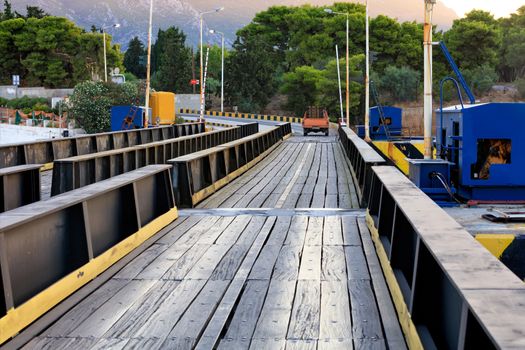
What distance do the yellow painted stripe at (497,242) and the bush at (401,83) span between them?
301ft

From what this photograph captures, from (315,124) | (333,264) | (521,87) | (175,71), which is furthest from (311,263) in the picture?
(175,71)

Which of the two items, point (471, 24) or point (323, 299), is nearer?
point (323, 299)

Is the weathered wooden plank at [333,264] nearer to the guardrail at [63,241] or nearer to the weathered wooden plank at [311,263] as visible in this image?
the weathered wooden plank at [311,263]

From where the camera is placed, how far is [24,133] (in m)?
62.5

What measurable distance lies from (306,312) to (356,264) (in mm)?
2128

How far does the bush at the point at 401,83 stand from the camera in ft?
334

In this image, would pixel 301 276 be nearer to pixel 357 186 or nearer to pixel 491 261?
pixel 491 261

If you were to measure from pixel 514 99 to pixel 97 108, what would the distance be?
57.8 meters

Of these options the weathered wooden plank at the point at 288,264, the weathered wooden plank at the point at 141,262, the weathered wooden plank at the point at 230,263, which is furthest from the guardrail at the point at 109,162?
the weathered wooden plank at the point at 288,264

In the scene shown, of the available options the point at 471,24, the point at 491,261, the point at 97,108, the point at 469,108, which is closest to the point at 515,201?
the point at 469,108

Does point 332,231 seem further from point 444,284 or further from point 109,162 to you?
point 109,162

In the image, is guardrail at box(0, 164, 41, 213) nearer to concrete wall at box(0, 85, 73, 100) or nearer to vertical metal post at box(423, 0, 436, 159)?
vertical metal post at box(423, 0, 436, 159)

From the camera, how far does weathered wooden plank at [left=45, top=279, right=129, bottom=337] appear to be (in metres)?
6.23

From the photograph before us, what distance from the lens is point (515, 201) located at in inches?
659
